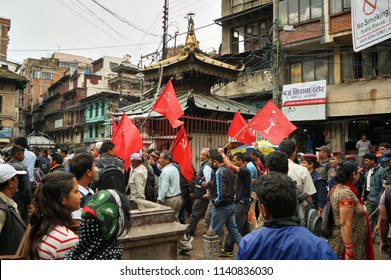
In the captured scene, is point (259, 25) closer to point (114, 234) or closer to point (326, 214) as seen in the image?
point (326, 214)

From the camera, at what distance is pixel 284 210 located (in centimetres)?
183

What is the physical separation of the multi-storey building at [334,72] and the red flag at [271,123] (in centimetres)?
718

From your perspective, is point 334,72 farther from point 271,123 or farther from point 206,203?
point 206,203

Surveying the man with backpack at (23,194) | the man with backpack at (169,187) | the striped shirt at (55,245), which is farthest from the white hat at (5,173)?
the man with backpack at (169,187)

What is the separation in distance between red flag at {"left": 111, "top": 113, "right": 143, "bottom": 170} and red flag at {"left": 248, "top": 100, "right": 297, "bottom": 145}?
253cm

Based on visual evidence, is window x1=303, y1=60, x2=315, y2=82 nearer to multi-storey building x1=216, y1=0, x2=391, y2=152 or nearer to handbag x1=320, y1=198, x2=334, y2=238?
multi-storey building x1=216, y1=0, x2=391, y2=152

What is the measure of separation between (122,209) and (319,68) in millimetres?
16809

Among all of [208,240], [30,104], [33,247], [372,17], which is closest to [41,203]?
[33,247]

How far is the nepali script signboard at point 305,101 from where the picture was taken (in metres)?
15.4

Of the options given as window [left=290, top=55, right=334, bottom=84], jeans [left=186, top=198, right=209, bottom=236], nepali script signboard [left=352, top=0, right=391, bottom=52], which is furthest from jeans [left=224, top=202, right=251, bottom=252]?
window [left=290, top=55, right=334, bottom=84]

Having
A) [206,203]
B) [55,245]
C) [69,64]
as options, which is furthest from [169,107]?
[69,64]

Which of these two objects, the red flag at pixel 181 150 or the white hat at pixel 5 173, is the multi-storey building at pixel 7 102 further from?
the white hat at pixel 5 173

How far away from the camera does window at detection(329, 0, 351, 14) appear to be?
580 inches

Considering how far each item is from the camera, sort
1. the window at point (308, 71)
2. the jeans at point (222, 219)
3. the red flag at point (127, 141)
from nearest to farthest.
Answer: the jeans at point (222, 219)
the red flag at point (127, 141)
the window at point (308, 71)
